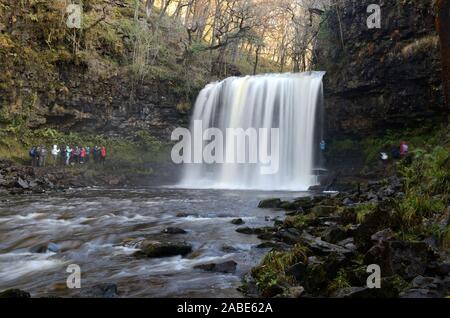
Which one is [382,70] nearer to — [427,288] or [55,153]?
[55,153]

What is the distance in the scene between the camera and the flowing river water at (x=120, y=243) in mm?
6344

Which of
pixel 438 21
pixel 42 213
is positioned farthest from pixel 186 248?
pixel 42 213

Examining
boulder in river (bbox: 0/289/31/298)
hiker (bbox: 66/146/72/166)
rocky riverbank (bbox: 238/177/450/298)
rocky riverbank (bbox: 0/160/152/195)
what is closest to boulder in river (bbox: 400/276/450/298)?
rocky riverbank (bbox: 238/177/450/298)

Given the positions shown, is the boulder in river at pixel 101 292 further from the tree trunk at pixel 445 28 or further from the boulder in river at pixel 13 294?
the tree trunk at pixel 445 28

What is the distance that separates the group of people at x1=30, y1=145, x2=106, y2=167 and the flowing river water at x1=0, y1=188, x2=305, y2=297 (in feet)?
24.6

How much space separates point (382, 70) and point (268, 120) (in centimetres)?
724

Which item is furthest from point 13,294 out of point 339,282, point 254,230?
point 254,230

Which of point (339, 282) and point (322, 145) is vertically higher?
point (322, 145)

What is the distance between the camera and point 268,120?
25.9 metres

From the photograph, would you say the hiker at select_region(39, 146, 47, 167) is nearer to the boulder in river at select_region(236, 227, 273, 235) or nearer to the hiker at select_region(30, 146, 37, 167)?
the hiker at select_region(30, 146, 37, 167)

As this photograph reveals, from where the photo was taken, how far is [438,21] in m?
7.55

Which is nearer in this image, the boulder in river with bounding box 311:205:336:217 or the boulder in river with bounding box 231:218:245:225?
the boulder in river with bounding box 311:205:336:217

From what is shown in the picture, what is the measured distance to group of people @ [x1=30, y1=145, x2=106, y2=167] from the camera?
23.8 meters
